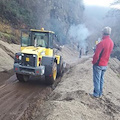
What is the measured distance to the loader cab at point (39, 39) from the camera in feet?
29.2

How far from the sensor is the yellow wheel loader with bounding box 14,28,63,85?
8034 mm

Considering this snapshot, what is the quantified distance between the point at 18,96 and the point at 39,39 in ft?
10.7

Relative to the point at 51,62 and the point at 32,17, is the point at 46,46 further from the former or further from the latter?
the point at 32,17

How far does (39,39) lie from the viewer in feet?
29.7

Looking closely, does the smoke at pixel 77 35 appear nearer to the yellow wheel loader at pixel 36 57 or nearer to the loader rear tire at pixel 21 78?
the yellow wheel loader at pixel 36 57

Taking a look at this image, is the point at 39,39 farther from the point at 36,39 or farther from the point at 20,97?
the point at 20,97

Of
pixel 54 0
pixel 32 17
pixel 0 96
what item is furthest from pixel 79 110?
pixel 54 0

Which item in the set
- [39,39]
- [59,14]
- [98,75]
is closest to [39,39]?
[39,39]

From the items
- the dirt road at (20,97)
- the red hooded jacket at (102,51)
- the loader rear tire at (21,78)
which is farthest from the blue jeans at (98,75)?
the loader rear tire at (21,78)

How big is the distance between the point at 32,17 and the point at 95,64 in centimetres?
2317

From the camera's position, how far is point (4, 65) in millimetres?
12016

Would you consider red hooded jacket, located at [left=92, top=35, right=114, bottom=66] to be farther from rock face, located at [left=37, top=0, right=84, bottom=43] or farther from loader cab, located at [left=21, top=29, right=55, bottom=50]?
rock face, located at [left=37, top=0, right=84, bottom=43]

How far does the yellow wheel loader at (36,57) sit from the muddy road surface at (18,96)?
0.53 metres

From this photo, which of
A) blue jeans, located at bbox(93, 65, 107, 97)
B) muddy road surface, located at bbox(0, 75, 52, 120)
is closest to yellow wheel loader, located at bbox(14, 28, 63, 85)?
muddy road surface, located at bbox(0, 75, 52, 120)
